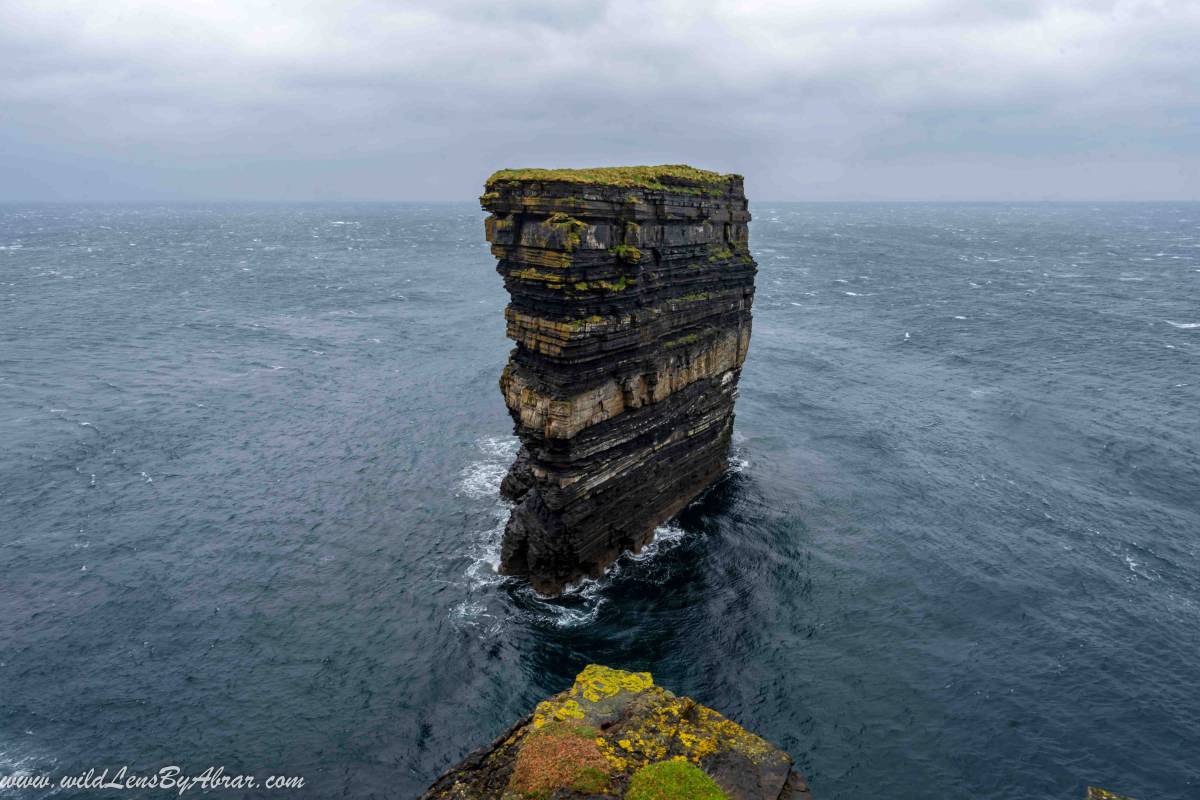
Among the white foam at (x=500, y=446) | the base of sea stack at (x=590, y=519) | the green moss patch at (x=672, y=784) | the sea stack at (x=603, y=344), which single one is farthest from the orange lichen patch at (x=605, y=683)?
Result: the white foam at (x=500, y=446)

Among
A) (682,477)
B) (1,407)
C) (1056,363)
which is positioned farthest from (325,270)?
(1056,363)

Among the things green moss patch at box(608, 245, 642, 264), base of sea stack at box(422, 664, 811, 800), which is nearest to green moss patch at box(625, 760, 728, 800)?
base of sea stack at box(422, 664, 811, 800)

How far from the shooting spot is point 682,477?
4862cm

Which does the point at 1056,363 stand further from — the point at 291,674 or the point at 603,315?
the point at 291,674

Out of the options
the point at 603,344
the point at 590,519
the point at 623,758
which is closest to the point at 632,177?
the point at 603,344

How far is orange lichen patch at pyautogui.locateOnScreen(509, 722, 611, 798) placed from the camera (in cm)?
1902

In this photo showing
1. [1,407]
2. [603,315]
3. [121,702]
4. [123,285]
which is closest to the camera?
[121,702]

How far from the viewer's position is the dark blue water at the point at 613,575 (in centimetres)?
2962

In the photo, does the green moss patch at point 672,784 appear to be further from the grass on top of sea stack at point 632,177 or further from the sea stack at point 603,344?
the grass on top of sea stack at point 632,177

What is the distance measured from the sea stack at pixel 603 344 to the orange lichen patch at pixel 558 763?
59.7 feet

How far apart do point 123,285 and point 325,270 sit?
138 ft

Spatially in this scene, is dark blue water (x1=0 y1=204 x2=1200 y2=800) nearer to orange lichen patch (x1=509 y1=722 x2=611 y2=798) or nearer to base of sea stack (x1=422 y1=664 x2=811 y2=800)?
base of sea stack (x1=422 y1=664 x2=811 y2=800)

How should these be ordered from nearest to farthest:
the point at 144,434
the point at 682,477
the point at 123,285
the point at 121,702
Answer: the point at 121,702 < the point at 682,477 < the point at 144,434 < the point at 123,285

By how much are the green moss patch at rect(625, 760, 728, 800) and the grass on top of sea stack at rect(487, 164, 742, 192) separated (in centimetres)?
2750
